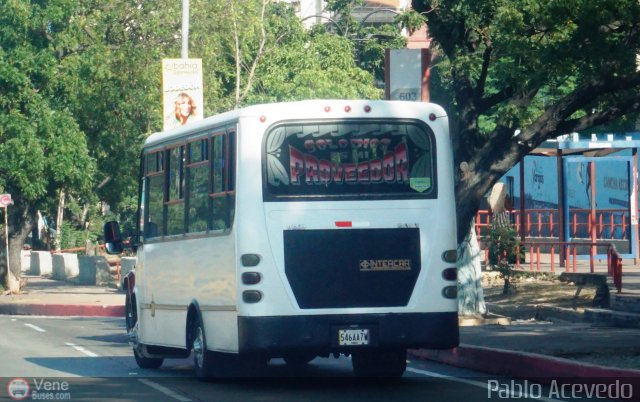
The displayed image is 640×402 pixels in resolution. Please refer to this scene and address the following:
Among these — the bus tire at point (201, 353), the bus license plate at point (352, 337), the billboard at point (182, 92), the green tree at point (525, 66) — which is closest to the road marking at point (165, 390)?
the bus tire at point (201, 353)

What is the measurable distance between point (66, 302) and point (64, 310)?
1.37 m

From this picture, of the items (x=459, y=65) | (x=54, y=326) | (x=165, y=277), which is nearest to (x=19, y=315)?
(x=54, y=326)

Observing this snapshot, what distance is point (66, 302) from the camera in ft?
104

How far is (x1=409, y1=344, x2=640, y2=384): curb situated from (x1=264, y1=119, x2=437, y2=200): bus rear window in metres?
2.33

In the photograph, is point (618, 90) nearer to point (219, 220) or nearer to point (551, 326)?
point (551, 326)

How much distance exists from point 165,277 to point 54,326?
36.0 feet

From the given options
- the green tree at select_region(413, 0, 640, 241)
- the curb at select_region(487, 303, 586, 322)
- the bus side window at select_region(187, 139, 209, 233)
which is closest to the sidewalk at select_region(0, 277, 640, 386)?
the curb at select_region(487, 303, 586, 322)

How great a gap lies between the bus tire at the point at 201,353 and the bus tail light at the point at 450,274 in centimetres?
271

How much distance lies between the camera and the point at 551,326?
20.1m

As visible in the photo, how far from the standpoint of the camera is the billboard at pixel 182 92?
81.2ft

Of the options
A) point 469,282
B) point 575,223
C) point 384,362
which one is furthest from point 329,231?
point 575,223

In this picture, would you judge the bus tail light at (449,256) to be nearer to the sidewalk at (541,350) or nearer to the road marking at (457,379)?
the road marking at (457,379)

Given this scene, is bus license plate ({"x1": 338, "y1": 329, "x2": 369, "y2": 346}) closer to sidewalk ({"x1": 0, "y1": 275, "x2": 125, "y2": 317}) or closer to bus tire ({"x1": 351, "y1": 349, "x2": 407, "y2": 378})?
bus tire ({"x1": 351, "y1": 349, "x2": 407, "y2": 378})

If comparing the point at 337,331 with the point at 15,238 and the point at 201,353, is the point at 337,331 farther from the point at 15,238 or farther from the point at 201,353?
the point at 15,238
